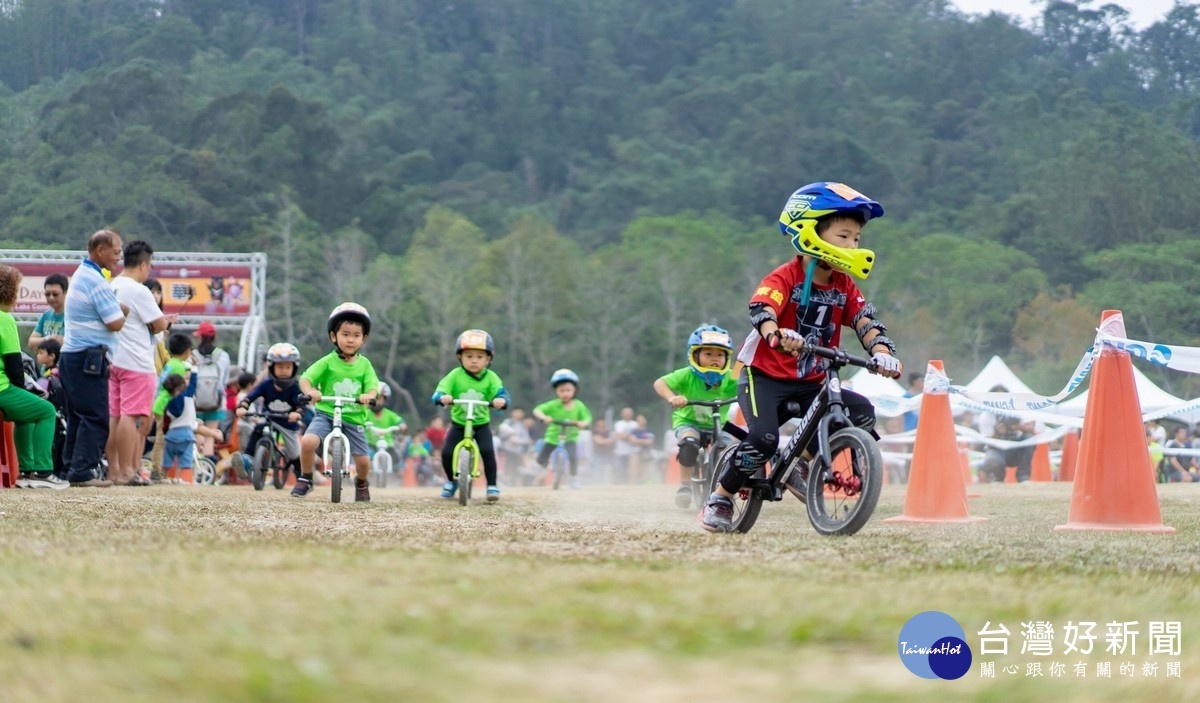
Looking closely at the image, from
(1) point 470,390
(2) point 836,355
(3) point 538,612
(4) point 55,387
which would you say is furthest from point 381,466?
(3) point 538,612

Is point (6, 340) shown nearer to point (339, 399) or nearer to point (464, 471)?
point (339, 399)

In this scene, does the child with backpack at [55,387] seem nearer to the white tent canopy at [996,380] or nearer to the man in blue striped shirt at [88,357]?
the man in blue striped shirt at [88,357]

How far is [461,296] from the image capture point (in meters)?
75.7

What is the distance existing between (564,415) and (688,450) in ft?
33.6

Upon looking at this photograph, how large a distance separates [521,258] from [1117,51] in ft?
185

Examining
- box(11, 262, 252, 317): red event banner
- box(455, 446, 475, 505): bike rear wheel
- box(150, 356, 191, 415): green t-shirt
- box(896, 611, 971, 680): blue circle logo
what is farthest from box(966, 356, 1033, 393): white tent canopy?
box(896, 611, 971, 680): blue circle logo

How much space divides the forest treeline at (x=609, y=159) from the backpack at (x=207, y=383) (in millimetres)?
28222

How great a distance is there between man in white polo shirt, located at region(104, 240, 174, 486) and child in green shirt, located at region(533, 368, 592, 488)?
797cm

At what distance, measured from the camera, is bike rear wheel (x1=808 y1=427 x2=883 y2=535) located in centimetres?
764

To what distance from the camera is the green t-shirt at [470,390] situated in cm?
1352

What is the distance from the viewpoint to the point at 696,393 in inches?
520

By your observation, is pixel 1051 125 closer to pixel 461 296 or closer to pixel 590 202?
pixel 590 202

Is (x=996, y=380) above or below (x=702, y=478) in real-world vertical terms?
above

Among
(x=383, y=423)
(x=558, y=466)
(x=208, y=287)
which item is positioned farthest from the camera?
(x=208, y=287)
